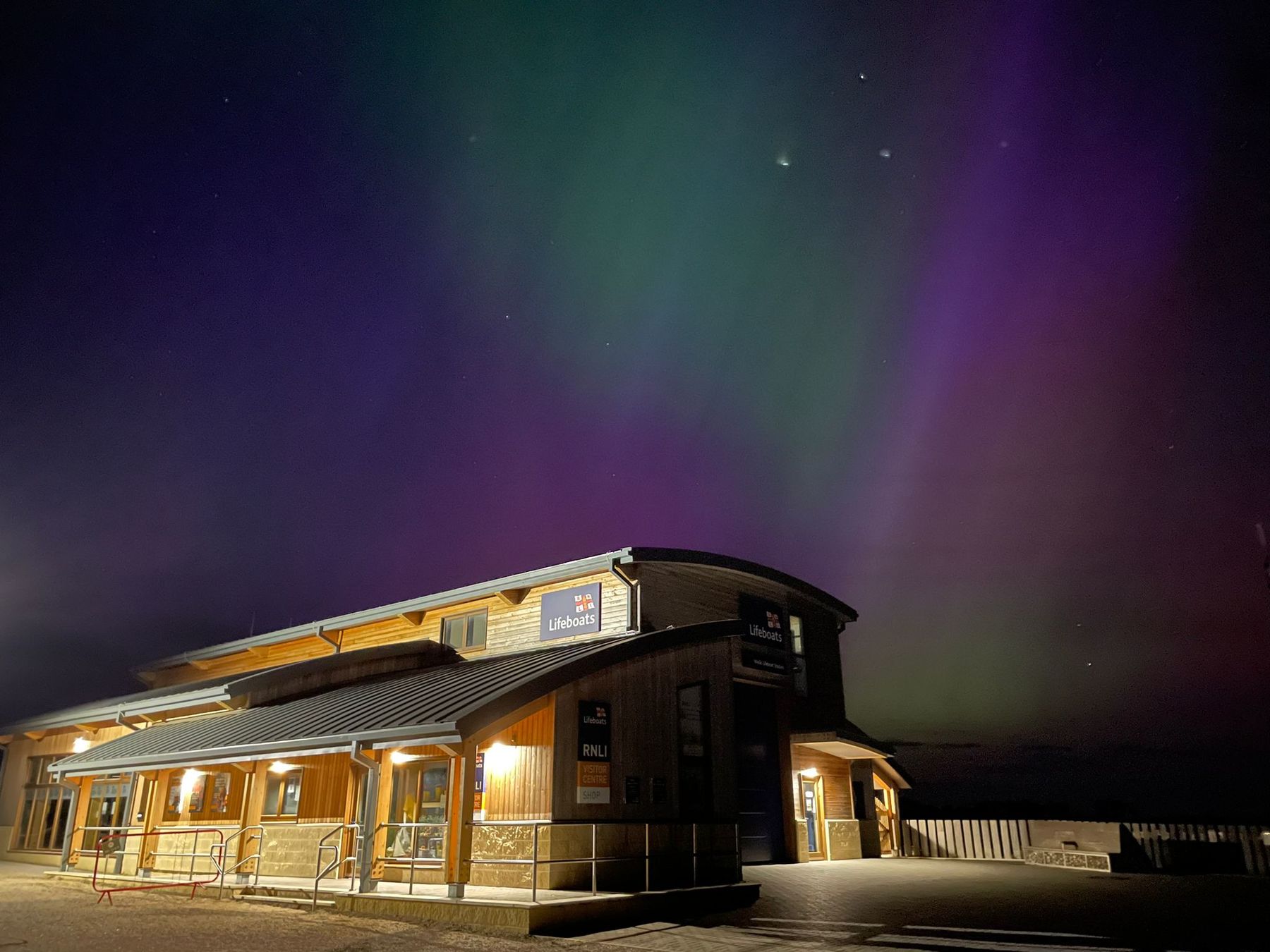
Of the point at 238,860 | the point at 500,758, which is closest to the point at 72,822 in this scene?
the point at 238,860

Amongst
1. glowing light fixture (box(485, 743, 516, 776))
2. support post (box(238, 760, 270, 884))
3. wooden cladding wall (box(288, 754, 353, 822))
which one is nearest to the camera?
glowing light fixture (box(485, 743, 516, 776))

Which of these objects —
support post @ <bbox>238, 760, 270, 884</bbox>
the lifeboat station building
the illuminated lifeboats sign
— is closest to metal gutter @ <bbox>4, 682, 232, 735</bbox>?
the lifeboat station building

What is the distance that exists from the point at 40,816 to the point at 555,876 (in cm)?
2214

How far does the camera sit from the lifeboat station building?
13727 mm

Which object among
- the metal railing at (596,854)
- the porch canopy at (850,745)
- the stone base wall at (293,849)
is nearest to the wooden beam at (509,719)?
the metal railing at (596,854)

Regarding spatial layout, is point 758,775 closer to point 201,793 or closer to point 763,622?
point 763,622

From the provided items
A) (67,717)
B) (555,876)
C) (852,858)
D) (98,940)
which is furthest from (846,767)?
(67,717)

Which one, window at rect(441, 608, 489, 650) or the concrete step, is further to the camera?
window at rect(441, 608, 489, 650)

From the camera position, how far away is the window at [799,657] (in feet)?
79.5

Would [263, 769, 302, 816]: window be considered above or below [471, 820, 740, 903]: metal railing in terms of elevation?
above

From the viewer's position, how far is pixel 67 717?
83.2ft

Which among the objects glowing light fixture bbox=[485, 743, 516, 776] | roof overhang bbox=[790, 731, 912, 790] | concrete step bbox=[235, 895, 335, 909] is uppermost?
roof overhang bbox=[790, 731, 912, 790]

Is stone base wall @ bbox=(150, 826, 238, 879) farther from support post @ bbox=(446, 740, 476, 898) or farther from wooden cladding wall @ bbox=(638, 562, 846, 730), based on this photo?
wooden cladding wall @ bbox=(638, 562, 846, 730)

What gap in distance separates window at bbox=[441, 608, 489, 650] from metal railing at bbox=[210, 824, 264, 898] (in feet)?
19.2
